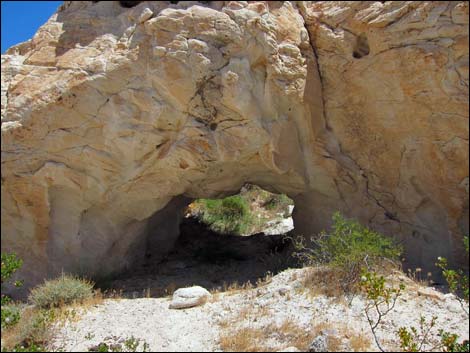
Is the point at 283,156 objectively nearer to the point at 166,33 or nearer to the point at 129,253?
the point at 166,33

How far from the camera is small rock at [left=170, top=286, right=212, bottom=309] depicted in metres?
5.54

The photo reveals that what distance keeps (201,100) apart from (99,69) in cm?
146

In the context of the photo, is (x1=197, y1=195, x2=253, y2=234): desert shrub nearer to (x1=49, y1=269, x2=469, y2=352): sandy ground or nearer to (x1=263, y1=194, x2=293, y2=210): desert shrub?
(x1=263, y1=194, x2=293, y2=210): desert shrub

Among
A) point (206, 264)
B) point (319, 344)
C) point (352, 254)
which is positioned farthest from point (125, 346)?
point (206, 264)

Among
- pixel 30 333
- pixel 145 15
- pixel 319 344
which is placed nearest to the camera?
pixel 319 344

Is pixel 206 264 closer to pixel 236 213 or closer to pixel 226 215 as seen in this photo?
pixel 226 215

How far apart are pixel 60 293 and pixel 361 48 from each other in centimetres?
543

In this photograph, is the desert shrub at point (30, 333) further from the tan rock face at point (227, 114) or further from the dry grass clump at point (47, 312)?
the tan rock face at point (227, 114)

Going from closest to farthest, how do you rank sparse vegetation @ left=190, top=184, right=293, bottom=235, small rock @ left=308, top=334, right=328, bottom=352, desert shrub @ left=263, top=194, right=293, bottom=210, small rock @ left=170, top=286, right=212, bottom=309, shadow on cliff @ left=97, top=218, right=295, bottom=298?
small rock @ left=308, top=334, right=328, bottom=352, small rock @ left=170, top=286, right=212, bottom=309, shadow on cliff @ left=97, top=218, right=295, bottom=298, sparse vegetation @ left=190, top=184, right=293, bottom=235, desert shrub @ left=263, top=194, right=293, bottom=210

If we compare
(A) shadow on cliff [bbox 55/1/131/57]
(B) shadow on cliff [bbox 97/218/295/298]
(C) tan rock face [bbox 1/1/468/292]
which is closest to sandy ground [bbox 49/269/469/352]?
(B) shadow on cliff [bbox 97/218/295/298]

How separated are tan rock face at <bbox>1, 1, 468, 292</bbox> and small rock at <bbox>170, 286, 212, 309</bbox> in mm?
1867

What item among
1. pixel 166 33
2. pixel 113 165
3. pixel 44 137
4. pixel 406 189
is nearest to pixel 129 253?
pixel 113 165

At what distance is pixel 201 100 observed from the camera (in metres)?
6.50

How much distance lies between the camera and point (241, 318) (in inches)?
196
